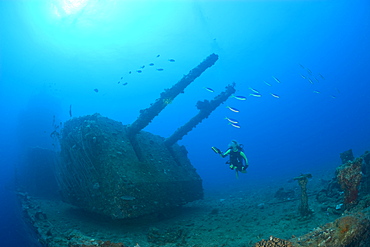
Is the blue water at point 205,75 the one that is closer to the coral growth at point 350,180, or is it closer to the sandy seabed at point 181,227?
the sandy seabed at point 181,227

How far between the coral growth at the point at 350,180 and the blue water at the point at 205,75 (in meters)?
9.82

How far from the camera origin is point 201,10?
202ft

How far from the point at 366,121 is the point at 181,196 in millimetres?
122348

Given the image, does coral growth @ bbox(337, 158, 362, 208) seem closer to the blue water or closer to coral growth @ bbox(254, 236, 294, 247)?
coral growth @ bbox(254, 236, 294, 247)

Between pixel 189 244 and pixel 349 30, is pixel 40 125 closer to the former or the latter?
pixel 189 244

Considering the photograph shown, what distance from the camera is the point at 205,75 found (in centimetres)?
11781

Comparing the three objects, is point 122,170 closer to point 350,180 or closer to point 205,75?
point 350,180

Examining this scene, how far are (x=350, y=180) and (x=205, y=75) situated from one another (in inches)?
4612

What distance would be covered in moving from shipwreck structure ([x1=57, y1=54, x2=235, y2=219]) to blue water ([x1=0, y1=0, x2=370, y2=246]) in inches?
177

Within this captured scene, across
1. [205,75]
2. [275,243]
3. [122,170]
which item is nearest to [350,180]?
[275,243]

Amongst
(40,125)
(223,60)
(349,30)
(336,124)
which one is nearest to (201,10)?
(223,60)

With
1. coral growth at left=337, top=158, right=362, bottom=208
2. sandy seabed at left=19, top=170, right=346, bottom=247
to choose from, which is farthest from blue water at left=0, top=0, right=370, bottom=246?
coral growth at left=337, top=158, right=362, bottom=208

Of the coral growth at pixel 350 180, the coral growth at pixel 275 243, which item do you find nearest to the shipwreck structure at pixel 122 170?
the coral growth at pixel 275 243

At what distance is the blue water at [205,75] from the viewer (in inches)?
1203
